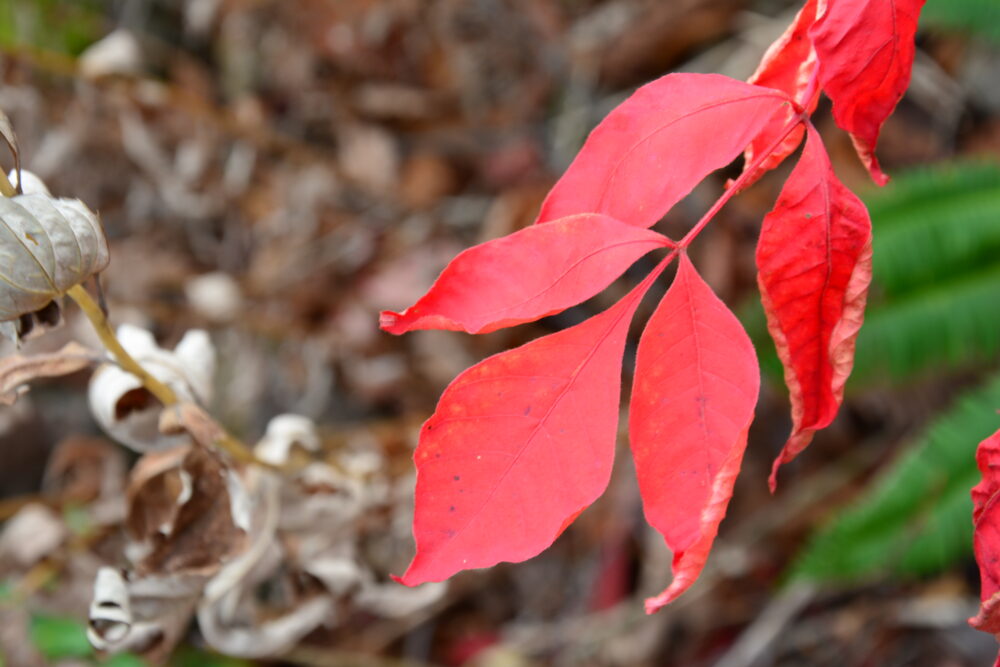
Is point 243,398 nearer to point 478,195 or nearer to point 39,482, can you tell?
point 39,482

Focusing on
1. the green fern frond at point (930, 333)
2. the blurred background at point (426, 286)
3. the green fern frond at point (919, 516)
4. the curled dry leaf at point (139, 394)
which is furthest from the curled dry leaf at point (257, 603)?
the green fern frond at point (930, 333)

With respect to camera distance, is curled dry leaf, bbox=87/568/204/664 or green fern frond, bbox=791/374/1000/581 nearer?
curled dry leaf, bbox=87/568/204/664

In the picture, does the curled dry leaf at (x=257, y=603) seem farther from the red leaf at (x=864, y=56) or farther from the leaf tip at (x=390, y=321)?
the red leaf at (x=864, y=56)

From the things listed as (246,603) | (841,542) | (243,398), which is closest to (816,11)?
(246,603)

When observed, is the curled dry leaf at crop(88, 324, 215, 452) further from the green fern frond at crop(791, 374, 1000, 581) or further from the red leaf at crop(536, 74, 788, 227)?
the green fern frond at crop(791, 374, 1000, 581)

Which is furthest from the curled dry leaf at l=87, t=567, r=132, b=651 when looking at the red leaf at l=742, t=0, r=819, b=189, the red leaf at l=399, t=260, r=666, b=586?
the red leaf at l=742, t=0, r=819, b=189

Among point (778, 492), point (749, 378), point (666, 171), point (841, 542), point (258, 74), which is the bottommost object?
point (778, 492)
